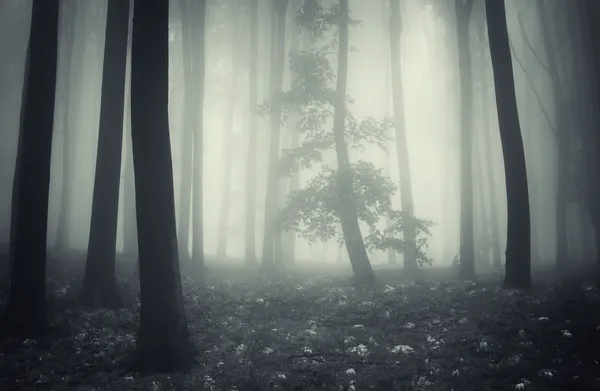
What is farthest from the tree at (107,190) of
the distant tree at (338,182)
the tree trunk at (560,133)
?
Answer: the tree trunk at (560,133)

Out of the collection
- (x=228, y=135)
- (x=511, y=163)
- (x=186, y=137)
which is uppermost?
(x=228, y=135)

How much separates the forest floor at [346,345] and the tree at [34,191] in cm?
76

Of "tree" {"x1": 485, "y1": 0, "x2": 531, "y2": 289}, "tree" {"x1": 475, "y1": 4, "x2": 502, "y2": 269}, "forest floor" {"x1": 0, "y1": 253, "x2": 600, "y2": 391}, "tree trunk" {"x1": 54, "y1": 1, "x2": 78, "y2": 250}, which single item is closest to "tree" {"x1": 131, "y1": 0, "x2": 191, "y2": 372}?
"forest floor" {"x1": 0, "y1": 253, "x2": 600, "y2": 391}

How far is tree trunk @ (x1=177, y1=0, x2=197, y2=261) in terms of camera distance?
63.5 feet

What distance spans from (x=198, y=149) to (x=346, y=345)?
14.0 m

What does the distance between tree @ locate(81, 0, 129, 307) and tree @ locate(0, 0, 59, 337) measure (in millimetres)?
2160

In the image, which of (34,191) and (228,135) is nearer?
(34,191)

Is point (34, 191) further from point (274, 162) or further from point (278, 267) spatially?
point (278, 267)

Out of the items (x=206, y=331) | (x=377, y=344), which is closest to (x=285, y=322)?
(x=206, y=331)

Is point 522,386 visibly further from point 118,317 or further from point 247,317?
point 118,317

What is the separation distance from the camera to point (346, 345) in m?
8.22

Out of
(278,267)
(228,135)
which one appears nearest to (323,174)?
Answer: (278,267)

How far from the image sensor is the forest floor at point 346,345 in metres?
6.29

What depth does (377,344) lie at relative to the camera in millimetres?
8234
